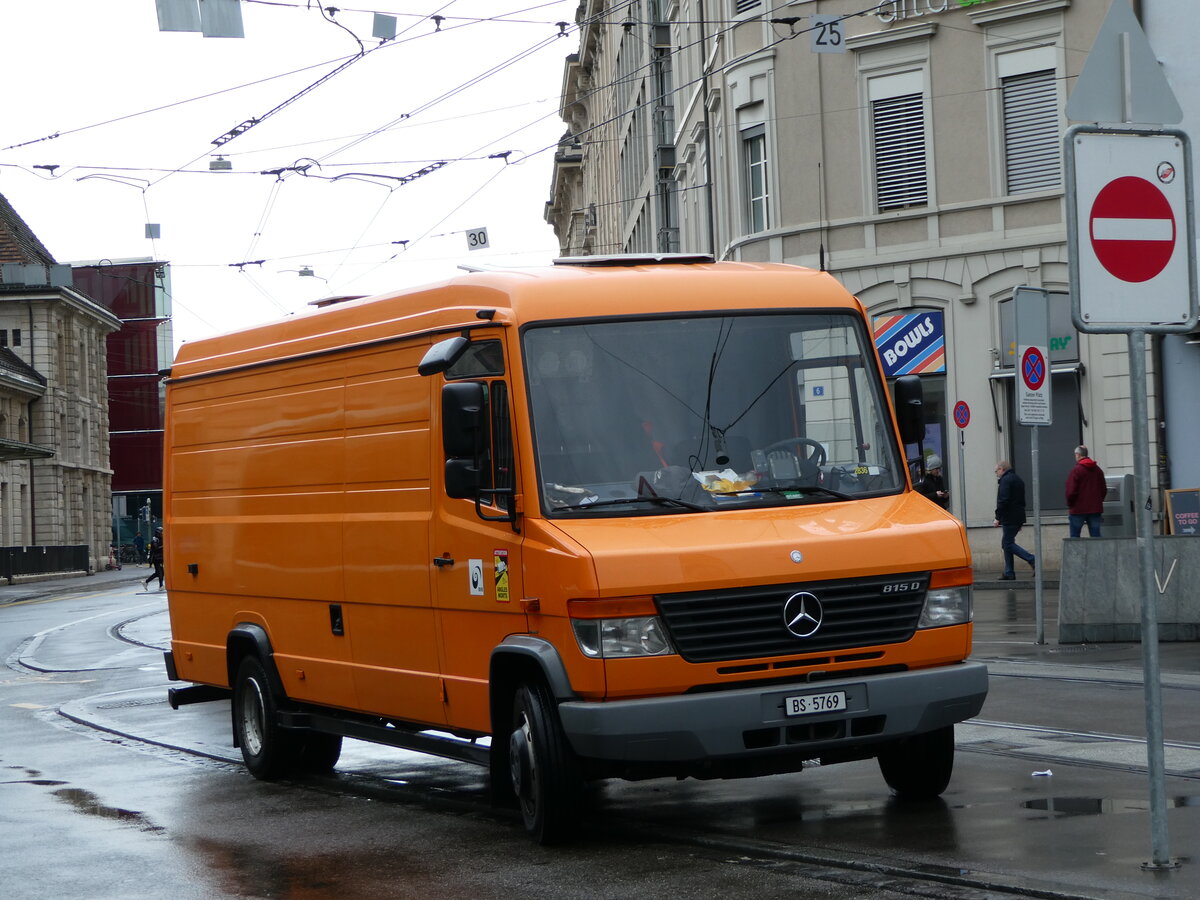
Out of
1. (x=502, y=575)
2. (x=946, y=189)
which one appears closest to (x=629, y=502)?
(x=502, y=575)

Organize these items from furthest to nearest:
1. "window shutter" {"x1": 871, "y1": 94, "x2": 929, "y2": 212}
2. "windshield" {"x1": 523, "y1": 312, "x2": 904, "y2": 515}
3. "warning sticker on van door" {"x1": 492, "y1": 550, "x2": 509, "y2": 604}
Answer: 1. "window shutter" {"x1": 871, "y1": 94, "x2": 929, "y2": 212}
2. "warning sticker on van door" {"x1": 492, "y1": 550, "x2": 509, "y2": 604}
3. "windshield" {"x1": 523, "y1": 312, "x2": 904, "y2": 515}

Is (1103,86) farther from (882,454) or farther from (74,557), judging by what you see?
(74,557)

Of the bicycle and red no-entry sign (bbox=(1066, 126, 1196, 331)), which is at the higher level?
red no-entry sign (bbox=(1066, 126, 1196, 331))

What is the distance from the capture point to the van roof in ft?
28.9

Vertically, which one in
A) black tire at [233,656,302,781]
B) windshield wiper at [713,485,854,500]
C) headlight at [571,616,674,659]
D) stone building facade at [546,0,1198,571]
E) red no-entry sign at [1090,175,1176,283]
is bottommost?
black tire at [233,656,302,781]

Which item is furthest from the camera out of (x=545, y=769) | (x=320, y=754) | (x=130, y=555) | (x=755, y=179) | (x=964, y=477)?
(x=130, y=555)

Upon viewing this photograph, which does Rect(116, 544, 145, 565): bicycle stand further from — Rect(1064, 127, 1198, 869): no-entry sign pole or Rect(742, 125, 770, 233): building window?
Rect(1064, 127, 1198, 869): no-entry sign pole

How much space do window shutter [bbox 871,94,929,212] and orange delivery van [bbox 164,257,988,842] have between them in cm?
2231

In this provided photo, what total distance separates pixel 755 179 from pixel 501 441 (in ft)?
85.0

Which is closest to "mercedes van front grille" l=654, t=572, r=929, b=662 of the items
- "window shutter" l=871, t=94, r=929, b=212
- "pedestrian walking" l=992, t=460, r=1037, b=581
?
"pedestrian walking" l=992, t=460, r=1037, b=581

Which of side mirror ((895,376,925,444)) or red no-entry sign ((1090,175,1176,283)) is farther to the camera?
side mirror ((895,376,925,444))

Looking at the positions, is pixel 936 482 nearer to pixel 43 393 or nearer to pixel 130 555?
pixel 43 393

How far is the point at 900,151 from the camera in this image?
3152cm

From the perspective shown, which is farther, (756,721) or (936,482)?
(936,482)
